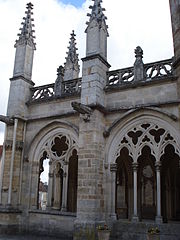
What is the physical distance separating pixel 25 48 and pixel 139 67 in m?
4.82

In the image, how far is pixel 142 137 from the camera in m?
8.71

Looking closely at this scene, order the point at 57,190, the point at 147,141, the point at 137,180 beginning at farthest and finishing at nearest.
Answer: the point at 57,190 → the point at 137,180 → the point at 147,141

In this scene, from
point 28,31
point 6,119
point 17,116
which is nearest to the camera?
point 17,116

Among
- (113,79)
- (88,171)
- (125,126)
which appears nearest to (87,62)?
(113,79)

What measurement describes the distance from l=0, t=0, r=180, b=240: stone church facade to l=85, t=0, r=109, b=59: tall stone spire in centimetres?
4

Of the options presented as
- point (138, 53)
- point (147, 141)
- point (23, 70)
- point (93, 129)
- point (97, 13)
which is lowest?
point (147, 141)

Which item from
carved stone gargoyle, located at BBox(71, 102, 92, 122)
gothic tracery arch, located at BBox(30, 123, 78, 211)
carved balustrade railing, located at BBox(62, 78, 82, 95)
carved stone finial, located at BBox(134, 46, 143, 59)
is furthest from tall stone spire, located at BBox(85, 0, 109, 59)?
gothic tracery arch, located at BBox(30, 123, 78, 211)

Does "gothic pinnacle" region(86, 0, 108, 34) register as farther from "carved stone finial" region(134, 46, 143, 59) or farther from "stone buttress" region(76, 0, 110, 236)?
"carved stone finial" region(134, 46, 143, 59)

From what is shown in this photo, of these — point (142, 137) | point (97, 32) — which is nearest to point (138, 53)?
point (97, 32)

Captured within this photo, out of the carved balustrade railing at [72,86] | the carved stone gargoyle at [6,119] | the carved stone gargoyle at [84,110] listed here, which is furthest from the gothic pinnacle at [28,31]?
the carved stone gargoyle at [84,110]

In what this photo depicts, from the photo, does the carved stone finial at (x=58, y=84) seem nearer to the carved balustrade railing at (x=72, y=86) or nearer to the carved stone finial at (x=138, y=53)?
the carved balustrade railing at (x=72, y=86)

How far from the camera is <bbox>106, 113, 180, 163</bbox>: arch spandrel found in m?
8.34

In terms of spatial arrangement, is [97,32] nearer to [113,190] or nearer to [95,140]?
[95,140]

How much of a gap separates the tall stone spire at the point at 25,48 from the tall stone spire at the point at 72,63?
2561mm
